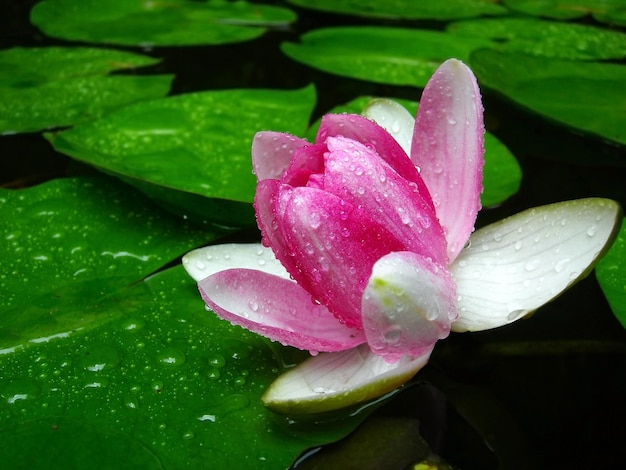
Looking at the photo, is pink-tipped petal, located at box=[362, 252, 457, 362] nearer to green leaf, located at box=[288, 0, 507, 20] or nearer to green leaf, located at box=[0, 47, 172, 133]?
green leaf, located at box=[0, 47, 172, 133]

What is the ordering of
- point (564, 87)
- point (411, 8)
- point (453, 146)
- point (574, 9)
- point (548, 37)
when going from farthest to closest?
1. point (574, 9)
2. point (411, 8)
3. point (548, 37)
4. point (564, 87)
5. point (453, 146)

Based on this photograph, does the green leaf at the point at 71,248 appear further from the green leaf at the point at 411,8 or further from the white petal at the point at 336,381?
the green leaf at the point at 411,8

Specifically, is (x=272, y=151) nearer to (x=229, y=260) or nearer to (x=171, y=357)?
(x=229, y=260)

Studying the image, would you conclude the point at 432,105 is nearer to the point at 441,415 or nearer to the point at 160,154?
the point at 441,415

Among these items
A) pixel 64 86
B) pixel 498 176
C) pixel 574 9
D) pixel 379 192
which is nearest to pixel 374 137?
pixel 379 192

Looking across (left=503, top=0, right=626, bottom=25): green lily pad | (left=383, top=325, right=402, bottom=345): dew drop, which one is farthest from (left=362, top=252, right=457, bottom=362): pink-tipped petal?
(left=503, top=0, right=626, bottom=25): green lily pad

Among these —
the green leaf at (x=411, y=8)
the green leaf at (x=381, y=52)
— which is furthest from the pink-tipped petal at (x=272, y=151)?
the green leaf at (x=411, y=8)
